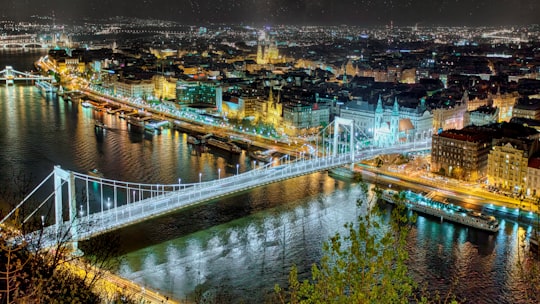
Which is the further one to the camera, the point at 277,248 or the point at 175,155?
the point at 175,155

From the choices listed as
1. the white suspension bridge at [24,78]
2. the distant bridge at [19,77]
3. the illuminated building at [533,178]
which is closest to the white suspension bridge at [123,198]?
the illuminated building at [533,178]

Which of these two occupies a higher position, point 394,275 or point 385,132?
point 394,275

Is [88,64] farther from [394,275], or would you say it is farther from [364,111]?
[394,275]

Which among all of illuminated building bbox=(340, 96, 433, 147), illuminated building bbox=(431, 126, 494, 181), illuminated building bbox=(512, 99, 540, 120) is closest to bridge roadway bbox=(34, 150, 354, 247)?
illuminated building bbox=(431, 126, 494, 181)

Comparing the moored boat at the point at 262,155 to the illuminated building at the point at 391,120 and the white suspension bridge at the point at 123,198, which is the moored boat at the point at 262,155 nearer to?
the white suspension bridge at the point at 123,198

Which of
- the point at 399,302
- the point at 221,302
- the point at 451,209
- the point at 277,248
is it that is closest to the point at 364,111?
the point at 451,209

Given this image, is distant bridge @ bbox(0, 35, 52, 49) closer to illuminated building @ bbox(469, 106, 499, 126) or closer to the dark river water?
the dark river water
